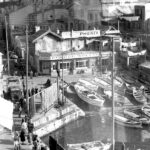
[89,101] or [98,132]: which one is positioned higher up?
[89,101]

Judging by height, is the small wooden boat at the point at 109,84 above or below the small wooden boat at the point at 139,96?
above

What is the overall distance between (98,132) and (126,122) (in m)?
0.44

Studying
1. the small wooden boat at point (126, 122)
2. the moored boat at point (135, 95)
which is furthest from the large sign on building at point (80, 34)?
the small wooden boat at point (126, 122)

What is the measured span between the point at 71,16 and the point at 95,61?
3412 mm

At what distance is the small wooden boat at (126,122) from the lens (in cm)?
589

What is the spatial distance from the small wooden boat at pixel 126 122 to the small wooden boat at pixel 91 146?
2.89 feet

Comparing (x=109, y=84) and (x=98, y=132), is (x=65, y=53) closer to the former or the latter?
(x=109, y=84)

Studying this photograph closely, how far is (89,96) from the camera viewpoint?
6777 millimetres

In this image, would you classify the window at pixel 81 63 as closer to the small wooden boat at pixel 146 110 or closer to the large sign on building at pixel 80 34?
the large sign on building at pixel 80 34

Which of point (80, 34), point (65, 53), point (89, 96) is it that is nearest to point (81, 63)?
point (65, 53)

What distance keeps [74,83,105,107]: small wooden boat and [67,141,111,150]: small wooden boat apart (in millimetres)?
1451

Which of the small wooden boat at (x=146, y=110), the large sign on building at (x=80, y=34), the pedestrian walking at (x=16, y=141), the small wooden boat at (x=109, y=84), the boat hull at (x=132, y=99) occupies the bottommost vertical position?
the small wooden boat at (x=146, y=110)

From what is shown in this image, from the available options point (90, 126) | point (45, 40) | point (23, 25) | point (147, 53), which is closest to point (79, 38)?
point (45, 40)

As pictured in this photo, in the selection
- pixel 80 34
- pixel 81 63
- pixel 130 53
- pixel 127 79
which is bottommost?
pixel 127 79
